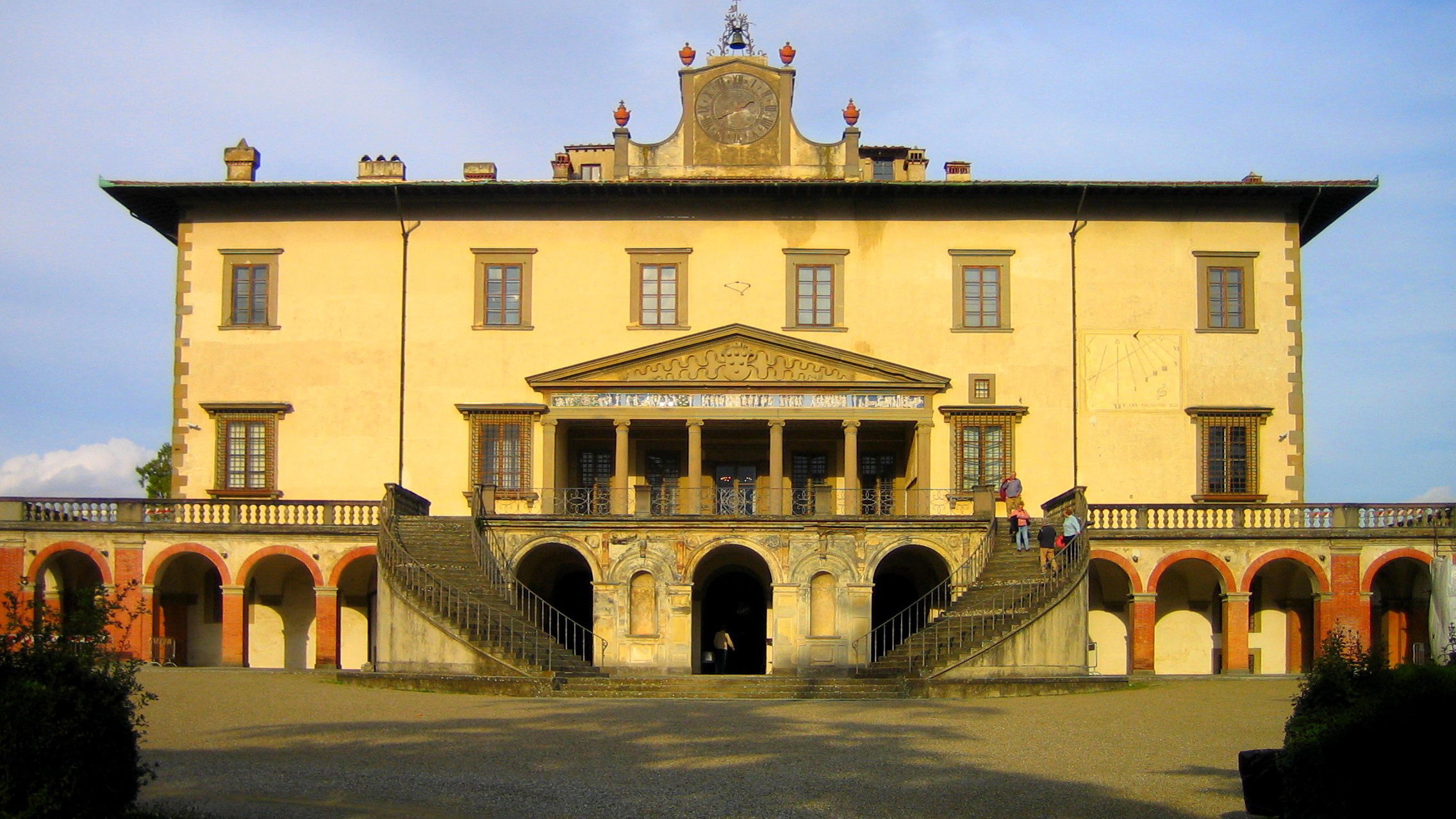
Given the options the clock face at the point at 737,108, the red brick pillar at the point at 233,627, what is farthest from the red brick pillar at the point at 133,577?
the clock face at the point at 737,108

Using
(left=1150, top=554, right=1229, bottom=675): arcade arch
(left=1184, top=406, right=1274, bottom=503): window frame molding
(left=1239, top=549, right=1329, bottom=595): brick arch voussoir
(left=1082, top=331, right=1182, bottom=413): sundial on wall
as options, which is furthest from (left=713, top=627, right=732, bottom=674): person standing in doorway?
(left=1239, top=549, right=1329, bottom=595): brick arch voussoir

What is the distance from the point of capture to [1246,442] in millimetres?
40656

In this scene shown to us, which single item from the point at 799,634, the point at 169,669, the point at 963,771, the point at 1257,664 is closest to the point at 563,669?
the point at 799,634

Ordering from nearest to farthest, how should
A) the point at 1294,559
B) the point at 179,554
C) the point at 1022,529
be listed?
the point at 1022,529 → the point at 1294,559 → the point at 179,554

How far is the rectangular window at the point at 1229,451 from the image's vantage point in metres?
40.4

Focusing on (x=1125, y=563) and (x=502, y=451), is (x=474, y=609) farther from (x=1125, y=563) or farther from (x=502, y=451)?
(x=1125, y=563)

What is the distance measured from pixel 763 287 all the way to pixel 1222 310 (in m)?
11.6

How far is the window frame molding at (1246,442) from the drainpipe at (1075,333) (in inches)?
109

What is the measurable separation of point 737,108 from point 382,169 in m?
9.44

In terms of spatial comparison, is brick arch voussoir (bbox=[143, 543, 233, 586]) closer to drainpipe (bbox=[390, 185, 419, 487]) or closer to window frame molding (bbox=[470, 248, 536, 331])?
drainpipe (bbox=[390, 185, 419, 487])

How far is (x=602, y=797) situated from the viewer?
17.2 m

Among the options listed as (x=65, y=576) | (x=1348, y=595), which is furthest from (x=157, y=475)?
(x=1348, y=595)

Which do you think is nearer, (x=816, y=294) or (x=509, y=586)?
(x=509, y=586)

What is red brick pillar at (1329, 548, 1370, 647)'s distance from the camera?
125 feet
